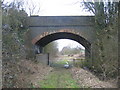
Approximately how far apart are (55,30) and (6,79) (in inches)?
387

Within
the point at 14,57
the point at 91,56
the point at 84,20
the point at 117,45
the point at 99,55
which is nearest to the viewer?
the point at 14,57

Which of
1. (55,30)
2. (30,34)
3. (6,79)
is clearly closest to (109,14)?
(55,30)

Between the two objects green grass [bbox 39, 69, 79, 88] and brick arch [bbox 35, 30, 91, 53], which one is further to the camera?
brick arch [bbox 35, 30, 91, 53]

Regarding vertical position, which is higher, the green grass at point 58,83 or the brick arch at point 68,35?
the brick arch at point 68,35

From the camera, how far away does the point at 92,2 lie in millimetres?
15797

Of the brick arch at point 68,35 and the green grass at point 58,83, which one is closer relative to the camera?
the green grass at point 58,83

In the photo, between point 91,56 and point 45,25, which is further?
point 45,25

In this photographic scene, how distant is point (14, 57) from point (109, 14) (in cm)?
935

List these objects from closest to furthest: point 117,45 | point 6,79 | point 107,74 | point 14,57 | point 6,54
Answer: point 6,79 < point 6,54 < point 14,57 < point 117,45 < point 107,74

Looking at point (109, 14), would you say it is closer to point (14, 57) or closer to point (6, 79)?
point (14, 57)

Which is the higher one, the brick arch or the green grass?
the brick arch

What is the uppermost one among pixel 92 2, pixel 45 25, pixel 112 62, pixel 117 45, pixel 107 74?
pixel 92 2

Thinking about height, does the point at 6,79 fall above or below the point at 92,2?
below

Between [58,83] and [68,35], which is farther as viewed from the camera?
[68,35]
